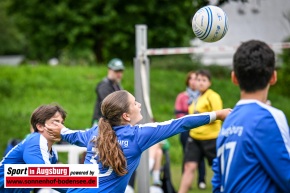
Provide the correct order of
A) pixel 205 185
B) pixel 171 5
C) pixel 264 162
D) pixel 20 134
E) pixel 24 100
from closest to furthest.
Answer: pixel 264 162
pixel 205 185
pixel 20 134
pixel 24 100
pixel 171 5

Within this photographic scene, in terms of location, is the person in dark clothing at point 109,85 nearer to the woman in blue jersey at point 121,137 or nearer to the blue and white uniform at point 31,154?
the blue and white uniform at point 31,154

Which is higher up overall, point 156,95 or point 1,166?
point 156,95

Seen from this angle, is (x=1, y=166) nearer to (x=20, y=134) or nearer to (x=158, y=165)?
(x=158, y=165)

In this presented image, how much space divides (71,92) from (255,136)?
16625 millimetres

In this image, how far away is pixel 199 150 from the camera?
1013 cm

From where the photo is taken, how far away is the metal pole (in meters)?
10.1

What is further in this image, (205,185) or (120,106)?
(205,185)

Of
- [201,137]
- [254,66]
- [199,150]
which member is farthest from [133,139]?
[199,150]

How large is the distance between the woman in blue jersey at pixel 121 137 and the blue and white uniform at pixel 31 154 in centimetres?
50

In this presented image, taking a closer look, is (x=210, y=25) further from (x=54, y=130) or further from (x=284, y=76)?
(x=284, y=76)

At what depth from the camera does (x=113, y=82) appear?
10.8 m

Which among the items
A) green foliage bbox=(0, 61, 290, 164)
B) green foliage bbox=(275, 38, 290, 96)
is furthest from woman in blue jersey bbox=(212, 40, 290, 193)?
green foliage bbox=(275, 38, 290, 96)

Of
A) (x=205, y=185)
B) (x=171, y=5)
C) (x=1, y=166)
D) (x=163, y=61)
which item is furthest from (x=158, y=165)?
(x=171, y=5)

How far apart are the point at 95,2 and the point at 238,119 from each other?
24.7 metres
